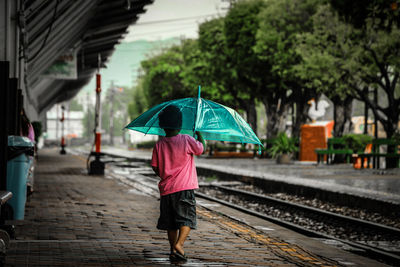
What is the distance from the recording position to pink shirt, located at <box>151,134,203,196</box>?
19.7 ft

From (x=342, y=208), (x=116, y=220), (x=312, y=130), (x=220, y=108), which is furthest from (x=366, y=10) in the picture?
(x=312, y=130)

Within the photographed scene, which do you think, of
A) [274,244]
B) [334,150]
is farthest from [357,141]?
[274,244]

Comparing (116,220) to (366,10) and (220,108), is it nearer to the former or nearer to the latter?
(220,108)

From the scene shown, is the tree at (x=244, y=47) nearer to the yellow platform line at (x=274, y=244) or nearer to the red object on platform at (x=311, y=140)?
the red object on platform at (x=311, y=140)

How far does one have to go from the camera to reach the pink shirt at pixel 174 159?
5.99 meters

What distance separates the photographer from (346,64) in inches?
1019

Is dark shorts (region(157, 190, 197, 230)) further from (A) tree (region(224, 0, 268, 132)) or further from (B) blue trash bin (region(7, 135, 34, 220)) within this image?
(A) tree (region(224, 0, 268, 132))

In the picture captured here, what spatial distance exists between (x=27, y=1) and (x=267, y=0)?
89.2ft

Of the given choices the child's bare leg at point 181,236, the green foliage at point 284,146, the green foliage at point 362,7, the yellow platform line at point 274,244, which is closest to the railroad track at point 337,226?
the yellow platform line at point 274,244

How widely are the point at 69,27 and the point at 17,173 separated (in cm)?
1395

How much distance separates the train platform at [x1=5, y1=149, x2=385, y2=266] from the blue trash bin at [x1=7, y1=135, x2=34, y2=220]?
0.32 metres

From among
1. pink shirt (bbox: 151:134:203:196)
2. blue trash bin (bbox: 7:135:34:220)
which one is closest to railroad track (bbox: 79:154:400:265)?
pink shirt (bbox: 151:134:203:196)

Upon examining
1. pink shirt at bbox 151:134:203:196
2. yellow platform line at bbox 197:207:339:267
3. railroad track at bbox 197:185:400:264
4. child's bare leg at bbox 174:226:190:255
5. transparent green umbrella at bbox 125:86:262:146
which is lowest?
railroad track at bbox 197:185:400:264

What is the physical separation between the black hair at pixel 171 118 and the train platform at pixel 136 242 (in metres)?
1.32
